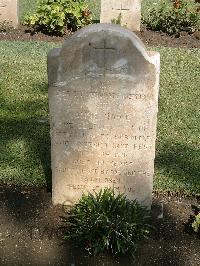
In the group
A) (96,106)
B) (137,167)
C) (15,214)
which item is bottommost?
(15,214)

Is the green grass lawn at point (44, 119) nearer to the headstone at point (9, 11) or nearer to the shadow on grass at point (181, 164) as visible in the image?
the shadow on grass at point (181, 164)

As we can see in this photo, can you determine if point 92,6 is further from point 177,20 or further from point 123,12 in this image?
point 177,20

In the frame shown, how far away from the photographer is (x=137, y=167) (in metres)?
4.50

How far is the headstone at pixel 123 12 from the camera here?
10.8m

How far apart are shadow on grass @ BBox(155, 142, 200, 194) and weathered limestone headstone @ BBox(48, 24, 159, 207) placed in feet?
2.73

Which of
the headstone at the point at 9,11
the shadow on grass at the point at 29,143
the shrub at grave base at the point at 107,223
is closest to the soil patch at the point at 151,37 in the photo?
the headstone at the point at 9,11

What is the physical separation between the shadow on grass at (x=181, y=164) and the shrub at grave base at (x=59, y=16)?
5186 millimetres

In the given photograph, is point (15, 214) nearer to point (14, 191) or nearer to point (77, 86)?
point (14, 191)

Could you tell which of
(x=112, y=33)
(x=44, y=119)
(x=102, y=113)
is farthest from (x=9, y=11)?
(x=112, y=33)

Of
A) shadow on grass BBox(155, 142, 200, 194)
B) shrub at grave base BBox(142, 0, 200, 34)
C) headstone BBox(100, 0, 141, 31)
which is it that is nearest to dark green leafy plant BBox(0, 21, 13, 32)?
headstone BBox(100, 0, 141, 31)

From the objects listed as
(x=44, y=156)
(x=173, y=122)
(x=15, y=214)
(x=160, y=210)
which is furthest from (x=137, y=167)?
(x=173, y=122)

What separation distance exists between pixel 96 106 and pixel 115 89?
0.23 meters

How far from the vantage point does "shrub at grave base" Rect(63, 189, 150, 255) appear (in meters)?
4.20

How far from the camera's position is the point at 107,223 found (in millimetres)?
4211
